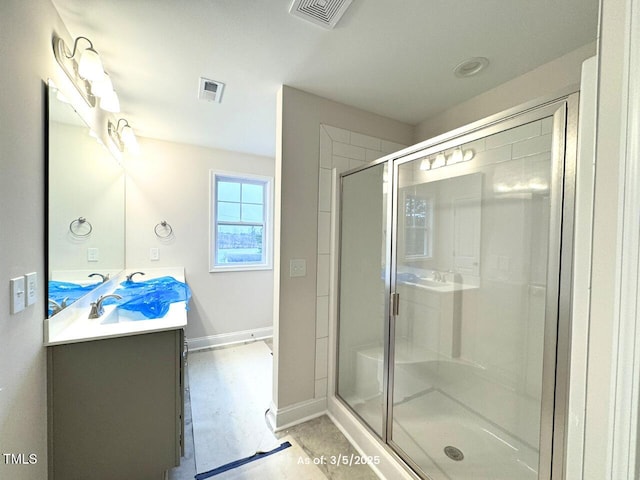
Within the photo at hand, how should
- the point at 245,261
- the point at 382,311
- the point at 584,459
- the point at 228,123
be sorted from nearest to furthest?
the point at 584,459 < the point at 382,311 < the point at 228,123 < the point at 245,261

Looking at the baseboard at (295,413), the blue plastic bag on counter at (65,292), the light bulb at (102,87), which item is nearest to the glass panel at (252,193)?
the light bulb at (102,87)

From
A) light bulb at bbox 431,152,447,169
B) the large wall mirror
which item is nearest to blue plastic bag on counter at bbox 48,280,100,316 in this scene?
the large wall mirror

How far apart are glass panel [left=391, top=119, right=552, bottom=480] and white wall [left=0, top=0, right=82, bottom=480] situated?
1.71 m

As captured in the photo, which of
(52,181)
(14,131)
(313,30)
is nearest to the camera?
(14,131)

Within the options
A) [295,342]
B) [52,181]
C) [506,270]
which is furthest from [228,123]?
[506,270]

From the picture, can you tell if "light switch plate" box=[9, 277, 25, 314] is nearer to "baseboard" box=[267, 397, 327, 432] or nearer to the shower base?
"baseboard" box=[267, 397, 327, 432]

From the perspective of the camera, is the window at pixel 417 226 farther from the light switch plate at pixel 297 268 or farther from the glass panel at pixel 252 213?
the glass panel at pixel 252 213

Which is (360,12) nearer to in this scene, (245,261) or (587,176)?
(587,176)

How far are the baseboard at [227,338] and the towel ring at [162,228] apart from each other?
1.20m

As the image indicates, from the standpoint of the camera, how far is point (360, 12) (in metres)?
1.17

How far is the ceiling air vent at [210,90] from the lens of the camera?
67.2 inches

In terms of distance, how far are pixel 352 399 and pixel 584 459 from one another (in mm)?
1554

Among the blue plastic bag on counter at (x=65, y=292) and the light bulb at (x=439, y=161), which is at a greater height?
the light bulb at (x=439, y=161)

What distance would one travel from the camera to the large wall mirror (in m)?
1.16
